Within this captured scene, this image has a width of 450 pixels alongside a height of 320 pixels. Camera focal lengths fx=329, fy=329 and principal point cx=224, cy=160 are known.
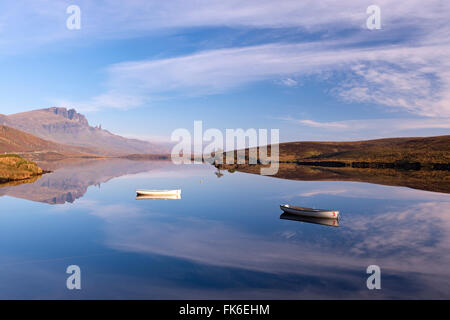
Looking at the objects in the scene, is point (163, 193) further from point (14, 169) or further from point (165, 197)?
point (14, 169)

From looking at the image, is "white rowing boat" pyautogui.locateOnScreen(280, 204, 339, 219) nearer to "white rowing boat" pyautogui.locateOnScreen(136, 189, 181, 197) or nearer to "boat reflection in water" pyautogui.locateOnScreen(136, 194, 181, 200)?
"boat reflection in water" pyautogui.locateOnScreen(136, 194, 181, 200)

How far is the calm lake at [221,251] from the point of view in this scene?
19422 millimetres

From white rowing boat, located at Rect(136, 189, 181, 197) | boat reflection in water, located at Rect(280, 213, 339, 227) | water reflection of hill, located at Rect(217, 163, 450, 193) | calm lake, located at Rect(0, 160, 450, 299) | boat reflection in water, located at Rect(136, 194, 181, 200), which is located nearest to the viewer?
calm lake, located at Rect(0, 160, 450, 299)

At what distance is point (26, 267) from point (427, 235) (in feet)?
115

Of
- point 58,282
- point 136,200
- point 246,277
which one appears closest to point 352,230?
point 246,277

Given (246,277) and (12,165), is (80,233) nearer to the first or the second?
(246,277)

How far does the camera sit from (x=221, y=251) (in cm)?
2697

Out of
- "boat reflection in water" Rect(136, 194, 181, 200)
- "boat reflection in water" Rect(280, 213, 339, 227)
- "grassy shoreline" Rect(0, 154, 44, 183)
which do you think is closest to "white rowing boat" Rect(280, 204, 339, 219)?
"boat reflection in water" Rect(280, 213, 339, 227)

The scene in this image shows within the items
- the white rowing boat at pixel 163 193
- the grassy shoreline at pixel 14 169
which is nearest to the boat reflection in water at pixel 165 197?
the white rowing boat at pixel 163 193

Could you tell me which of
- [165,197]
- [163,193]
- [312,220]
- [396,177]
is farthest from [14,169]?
[396,177]

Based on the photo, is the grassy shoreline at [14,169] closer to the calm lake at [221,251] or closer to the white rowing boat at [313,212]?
the calm lake at [221,251]

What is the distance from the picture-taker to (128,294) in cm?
1855

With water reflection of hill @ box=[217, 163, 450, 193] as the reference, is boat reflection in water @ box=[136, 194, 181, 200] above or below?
below

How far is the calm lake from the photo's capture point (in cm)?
1942
